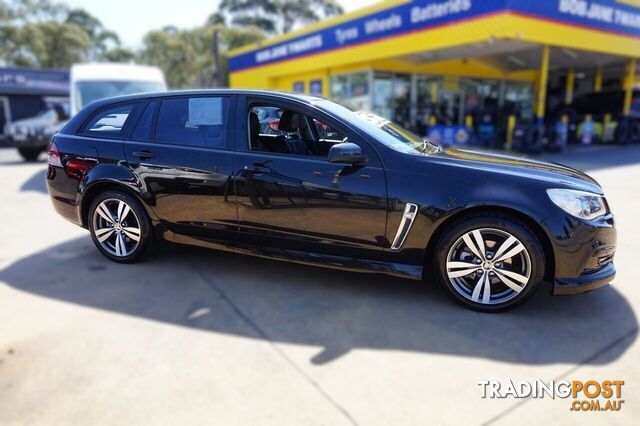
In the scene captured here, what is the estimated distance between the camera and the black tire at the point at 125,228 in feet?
13.2

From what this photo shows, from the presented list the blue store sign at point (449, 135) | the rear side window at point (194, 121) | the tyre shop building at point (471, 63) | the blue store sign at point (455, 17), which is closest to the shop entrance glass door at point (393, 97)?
the tyre shop building at point (471, 63)

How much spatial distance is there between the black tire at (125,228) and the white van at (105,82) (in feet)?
21.1

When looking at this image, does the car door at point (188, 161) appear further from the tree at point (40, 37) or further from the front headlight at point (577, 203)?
the tree at point (40, 37)

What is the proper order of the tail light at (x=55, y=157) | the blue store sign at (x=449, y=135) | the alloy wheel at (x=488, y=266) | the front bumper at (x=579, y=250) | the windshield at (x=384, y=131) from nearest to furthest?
the front bumper at (x=579, y=250) → the alloy wheel at (x=488, y=266) → the windshield at (x=384, y=131) → the tail light at (x=55, y=157) → the blue store sign at (x=449, y=135)

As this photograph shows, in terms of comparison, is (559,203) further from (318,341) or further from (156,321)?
(156,321)

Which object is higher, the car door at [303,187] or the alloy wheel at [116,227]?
the car door at [303,187]

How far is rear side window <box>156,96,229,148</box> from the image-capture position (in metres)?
3.69

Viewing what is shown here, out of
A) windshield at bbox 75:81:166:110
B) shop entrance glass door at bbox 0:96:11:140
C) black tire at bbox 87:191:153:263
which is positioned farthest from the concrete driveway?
shop entrance glass door at bbox 0:96:11:140

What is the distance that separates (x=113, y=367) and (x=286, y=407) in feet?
3.52

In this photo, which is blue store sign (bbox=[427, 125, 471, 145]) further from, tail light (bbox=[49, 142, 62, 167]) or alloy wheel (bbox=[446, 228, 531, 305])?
tail light (bbox=[49, 142, 62, 167])

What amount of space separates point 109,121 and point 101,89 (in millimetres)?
6972

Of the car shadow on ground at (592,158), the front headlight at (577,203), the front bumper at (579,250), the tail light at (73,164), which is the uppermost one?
the tail light at (73,164)

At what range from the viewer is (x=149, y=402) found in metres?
2.27

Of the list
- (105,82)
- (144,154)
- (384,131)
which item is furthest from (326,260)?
(105,82)
